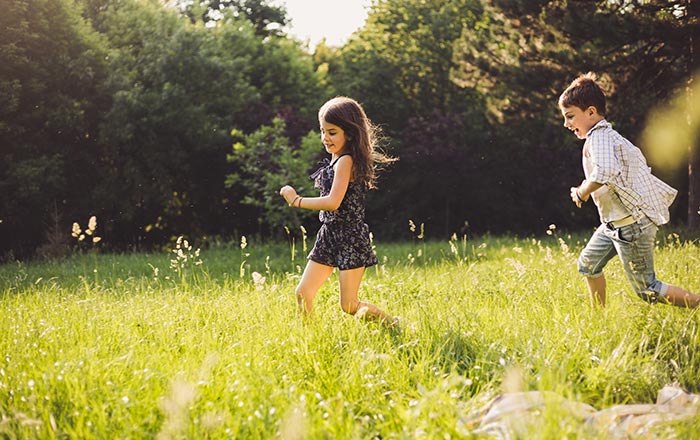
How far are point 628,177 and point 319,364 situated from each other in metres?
2.52

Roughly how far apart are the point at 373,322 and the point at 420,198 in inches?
542

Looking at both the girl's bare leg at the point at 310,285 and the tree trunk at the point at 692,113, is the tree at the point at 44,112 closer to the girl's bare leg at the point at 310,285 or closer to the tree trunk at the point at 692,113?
the girl's bare leg at the point at 310,285

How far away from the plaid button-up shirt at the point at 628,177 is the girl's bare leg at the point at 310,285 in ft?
6.23

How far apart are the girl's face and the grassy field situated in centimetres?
115

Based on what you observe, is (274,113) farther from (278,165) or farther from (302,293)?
(302,293)

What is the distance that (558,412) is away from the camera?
7.84ft

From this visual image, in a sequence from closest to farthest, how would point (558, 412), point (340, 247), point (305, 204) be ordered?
point (558, 412) < point (305, 204) < point (340, 247)

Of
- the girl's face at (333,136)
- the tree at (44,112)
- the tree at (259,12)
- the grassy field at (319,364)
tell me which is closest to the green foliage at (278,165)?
the tree at (44,112)

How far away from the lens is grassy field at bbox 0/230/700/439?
2.67 metres

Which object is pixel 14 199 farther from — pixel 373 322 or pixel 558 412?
pixel 558 412

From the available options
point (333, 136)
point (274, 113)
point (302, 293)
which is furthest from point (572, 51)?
point (302, 293)

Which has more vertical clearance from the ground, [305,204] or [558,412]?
[305,204]

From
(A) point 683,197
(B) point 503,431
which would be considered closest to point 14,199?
(B) point 503,431

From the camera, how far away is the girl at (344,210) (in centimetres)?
425
